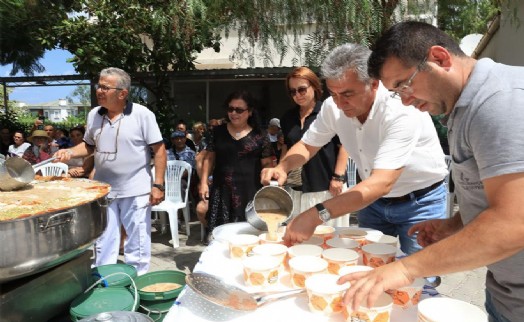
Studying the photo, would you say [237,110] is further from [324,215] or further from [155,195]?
[324,215]

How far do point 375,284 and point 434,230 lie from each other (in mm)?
605

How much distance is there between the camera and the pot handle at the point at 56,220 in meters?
1.81

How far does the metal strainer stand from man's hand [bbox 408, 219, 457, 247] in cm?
58

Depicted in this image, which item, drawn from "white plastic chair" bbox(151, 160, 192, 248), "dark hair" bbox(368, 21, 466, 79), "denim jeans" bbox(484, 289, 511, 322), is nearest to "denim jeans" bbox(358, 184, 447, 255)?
"denim jeans" bbox(484, 289, 511, 322)

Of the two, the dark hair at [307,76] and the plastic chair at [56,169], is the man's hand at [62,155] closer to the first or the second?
the dark hair at [307,76]

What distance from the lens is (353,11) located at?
11.0 feet

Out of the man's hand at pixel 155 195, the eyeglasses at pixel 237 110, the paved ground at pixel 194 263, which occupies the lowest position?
the paved ground at pixel 194 263

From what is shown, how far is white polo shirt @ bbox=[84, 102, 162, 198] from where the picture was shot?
3.25 metres

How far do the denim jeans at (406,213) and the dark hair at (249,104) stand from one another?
1.64m

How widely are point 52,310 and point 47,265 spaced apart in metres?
0.56

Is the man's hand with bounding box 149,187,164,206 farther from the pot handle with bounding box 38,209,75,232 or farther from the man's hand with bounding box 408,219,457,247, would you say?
the man's hand with bounding box 408,219,457,247

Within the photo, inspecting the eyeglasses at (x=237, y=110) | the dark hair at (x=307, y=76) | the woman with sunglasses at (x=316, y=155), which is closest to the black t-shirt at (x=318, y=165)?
the woman with sunglasses at (x=316, y=155)

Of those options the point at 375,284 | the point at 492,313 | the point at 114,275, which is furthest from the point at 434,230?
the point at 114,275

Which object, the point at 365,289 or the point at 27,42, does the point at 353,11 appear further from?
the point at 27,42
